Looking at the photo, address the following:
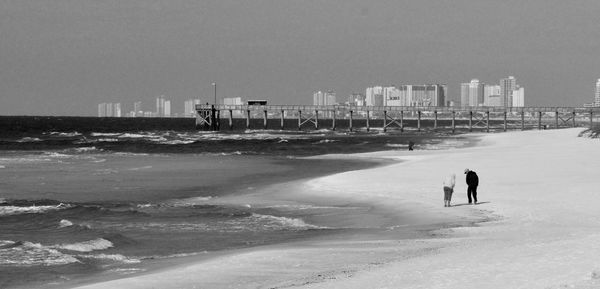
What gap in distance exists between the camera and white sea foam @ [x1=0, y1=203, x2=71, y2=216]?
24.5 metres

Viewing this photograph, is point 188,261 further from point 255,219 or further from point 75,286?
point 255,219

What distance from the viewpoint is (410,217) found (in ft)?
71.4

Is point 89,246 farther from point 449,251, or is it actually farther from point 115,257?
point 449,251

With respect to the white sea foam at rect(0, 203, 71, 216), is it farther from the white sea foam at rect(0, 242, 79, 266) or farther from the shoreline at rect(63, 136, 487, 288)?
the shoreline at rect(63, 136, 487, 288)

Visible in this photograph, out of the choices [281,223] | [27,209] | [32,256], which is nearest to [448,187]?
[281,223]

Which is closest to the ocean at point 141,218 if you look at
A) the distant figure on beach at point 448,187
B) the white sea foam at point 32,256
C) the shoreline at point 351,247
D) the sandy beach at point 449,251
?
the white sea foam at point 32,256

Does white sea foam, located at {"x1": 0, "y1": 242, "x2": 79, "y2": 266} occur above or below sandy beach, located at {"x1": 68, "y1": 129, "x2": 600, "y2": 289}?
below

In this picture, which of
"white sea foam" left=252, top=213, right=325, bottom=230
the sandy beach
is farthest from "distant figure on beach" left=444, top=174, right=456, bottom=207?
"white sea foam" left=252, top=213, right=325, bottom=230

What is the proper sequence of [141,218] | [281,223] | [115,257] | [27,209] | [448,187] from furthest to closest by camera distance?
[27,209] → [141,218] → [448,187] → [281,223] → [115,257]

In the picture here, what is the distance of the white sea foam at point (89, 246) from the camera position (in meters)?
17.9

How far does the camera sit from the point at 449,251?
1512 centimetres

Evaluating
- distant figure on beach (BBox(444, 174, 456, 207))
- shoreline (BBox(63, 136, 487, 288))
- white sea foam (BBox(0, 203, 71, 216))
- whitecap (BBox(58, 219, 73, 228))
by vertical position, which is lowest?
white sea foam (BBox(0, 203, 71, 216))

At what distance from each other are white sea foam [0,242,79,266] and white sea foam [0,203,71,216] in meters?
6.62

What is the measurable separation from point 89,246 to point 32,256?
4.84 ft
